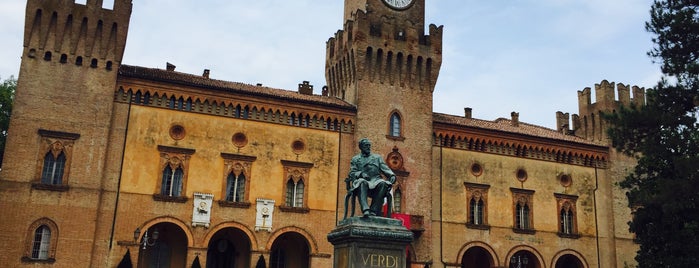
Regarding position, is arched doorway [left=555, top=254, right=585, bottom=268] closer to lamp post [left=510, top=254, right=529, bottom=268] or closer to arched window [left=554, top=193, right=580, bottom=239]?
arched window [left=554, top=193, right=580, bottom=239]

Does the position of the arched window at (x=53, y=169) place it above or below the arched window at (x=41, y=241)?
above

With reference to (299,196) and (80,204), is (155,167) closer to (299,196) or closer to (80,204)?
(80,204)

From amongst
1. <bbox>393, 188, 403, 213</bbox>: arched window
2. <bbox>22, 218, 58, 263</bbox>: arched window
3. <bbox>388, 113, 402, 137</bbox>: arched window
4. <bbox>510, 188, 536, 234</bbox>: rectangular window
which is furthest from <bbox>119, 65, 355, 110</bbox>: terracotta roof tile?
<bbox>510, 188, 536, 234</bbox>: rectangular window

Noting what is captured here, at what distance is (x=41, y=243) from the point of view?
28328 millimetres

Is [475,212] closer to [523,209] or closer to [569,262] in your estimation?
[523,209]

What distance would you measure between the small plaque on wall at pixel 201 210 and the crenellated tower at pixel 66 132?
11.1 ft

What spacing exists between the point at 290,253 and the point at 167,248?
5.61 metres

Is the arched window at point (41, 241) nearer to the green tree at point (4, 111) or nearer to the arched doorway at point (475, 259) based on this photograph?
the green tree at point (4, 111)

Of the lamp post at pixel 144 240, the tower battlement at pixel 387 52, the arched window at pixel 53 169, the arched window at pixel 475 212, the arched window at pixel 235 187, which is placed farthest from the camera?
the arched window at pixel 475 212

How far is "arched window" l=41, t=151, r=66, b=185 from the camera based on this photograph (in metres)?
29.0

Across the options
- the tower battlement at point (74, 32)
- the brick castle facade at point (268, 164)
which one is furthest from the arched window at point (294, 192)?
the tower battlement at point (74, 32)

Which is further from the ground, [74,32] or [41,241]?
[74,32]

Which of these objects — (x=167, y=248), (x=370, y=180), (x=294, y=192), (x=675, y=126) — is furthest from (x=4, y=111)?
(x=675, y=126)

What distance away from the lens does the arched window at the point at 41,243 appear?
92.6 ft
